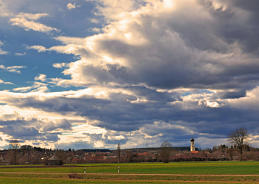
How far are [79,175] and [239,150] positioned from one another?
377 feet

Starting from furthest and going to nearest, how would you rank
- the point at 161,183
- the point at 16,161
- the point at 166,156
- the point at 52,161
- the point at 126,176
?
1. the point at 16,161
2. the point at 166,156
3. the point at 52,161
4. the point at 126,176
5. the point at 161,183

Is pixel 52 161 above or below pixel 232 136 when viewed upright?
below

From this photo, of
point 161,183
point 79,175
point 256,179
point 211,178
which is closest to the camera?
point 161,183

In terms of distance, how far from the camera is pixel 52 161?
5344 inches

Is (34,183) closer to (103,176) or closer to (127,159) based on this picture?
(103,176)

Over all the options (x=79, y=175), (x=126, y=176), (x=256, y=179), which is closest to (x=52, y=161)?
(x=79, y=175)

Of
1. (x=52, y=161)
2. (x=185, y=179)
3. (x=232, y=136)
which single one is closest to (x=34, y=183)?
(x=185, y=179)

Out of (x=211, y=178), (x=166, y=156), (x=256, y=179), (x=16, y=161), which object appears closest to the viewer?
(x=256, y=179)

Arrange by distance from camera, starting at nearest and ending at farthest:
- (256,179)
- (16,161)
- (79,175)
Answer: (256,179) → (79,175) → (16,161)

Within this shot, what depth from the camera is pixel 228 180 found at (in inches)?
1982

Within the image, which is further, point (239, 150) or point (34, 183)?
point (239, 150)

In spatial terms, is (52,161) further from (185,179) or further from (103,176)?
(185,179)

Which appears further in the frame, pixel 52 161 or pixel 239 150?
pixel 239 150

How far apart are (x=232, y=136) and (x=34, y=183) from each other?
130 metres
